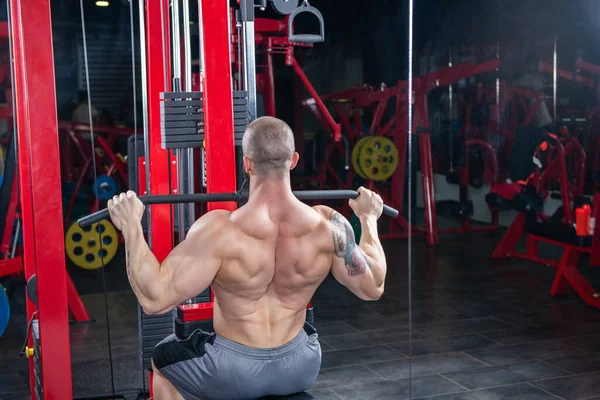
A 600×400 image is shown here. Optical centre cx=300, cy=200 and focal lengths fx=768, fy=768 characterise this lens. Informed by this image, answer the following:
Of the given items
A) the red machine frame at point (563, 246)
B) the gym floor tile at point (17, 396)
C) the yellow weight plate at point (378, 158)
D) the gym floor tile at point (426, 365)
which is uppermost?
the yellow weight plate at point (378, 158)

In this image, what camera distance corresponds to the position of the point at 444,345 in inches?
150

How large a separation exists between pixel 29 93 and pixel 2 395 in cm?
151

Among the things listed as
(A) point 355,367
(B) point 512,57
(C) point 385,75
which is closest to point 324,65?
(C) point 385,75

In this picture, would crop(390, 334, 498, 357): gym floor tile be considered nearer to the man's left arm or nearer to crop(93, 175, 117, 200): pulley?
the man's left arm

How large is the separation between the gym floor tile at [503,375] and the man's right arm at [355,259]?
4.88 feet

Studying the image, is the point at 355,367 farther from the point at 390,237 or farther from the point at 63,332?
the point at 390,237

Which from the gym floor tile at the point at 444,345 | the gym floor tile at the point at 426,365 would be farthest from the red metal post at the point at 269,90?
the gym floor tile at the point at 426,365

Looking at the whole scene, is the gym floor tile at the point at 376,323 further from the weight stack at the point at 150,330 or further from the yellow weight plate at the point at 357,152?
the yellow weight plate at the point at 357,152

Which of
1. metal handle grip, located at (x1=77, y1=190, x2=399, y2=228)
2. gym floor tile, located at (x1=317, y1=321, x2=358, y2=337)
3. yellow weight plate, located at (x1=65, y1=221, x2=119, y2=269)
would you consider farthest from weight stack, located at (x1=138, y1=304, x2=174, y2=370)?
yellow weight plate, located at (x1=65, y1=221, x2=119, y2=269)

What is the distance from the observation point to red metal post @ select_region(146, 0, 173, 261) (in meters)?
2.56

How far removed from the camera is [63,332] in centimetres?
238

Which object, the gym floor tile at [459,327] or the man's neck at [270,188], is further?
the gym floor tile at [459,327]

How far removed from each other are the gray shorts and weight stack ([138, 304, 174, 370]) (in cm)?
62

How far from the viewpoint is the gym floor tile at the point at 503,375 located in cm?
325
